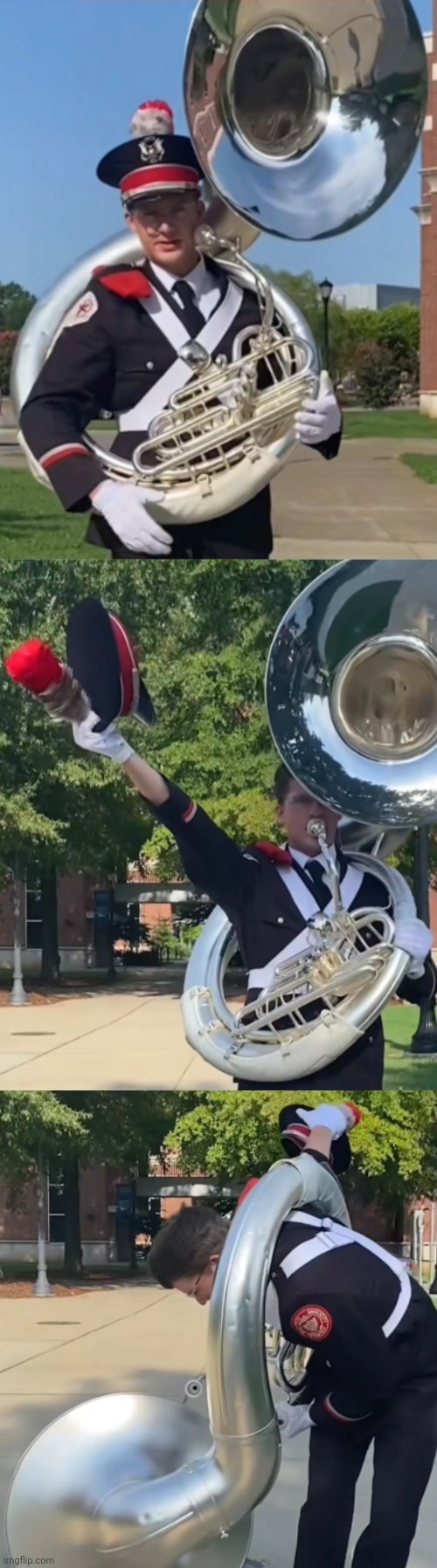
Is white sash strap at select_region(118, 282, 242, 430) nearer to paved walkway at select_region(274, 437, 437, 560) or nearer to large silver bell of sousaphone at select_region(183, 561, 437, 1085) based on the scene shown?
paved walkway at select_region(274, 437, 437, 560)

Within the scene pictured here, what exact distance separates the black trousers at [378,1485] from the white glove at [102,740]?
1.10 metres

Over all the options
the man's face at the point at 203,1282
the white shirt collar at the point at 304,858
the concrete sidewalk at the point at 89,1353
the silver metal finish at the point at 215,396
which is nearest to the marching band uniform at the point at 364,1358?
the man's face at the point at 203,1282

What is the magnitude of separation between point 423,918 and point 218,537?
75 centimetres

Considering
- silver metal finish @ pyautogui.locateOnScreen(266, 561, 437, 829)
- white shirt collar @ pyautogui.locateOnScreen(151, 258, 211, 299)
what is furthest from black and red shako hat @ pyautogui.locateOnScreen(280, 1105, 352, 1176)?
white shirt collar @ pyautogui.locateOnScreen(151, 258, 211, 299)

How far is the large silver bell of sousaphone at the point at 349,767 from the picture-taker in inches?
134

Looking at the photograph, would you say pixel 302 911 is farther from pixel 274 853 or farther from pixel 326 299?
pixel 326 299

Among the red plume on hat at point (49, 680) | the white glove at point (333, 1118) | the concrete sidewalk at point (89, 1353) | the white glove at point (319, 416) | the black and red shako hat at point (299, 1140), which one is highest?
the white glove at point (319, 416)

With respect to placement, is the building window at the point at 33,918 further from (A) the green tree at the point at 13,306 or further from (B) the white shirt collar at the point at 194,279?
(B) the white shirt collar at the point at 194,279

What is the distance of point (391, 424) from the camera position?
3.48m

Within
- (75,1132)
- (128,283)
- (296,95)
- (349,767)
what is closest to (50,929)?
(75,1132)

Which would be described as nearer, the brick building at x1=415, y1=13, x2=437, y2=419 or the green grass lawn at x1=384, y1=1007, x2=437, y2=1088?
the brick building at x1=415, y1=13, x2=437, y2=419

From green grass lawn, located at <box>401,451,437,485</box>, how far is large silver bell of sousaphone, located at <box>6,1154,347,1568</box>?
1286mm

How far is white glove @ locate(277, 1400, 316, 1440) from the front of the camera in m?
2.95

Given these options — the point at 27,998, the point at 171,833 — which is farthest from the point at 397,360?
the point at 27,998
